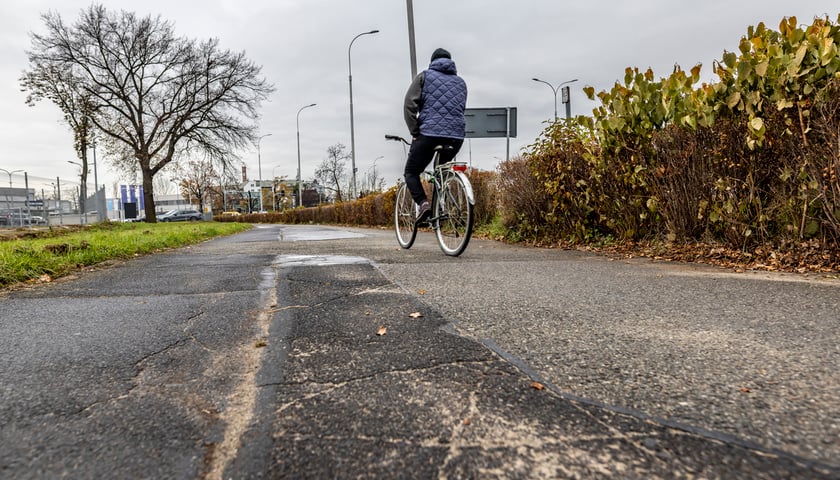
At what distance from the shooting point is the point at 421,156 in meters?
5.20

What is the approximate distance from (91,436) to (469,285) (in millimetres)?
2343

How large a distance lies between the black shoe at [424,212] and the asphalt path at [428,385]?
2.60 meters

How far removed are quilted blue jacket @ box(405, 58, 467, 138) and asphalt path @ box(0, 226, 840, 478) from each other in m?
2.63

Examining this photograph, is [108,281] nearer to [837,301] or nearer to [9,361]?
[9,361]

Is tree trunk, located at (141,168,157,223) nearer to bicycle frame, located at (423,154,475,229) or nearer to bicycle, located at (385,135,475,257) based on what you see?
bicycle, located at (385,135,475,257)

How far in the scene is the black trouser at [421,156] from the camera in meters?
5.11

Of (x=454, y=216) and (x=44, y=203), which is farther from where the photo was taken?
(x=44, y=203)

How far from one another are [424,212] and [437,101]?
124 centimetres

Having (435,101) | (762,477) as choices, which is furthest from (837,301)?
(435,101)

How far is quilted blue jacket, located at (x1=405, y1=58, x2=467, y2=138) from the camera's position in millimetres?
4953

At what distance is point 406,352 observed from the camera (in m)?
1.72

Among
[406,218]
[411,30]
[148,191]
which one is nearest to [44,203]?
[148,191]

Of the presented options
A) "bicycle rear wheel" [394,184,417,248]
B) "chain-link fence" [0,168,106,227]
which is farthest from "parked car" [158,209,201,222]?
"bicycle rear wheel" [394,184,417,248]

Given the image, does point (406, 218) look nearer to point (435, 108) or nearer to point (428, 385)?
point (435, 108)
